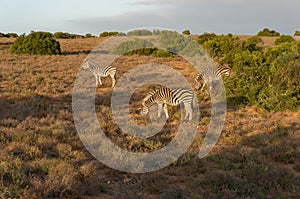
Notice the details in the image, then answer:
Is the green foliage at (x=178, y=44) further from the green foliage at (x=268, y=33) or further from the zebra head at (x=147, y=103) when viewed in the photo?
the green foliage at (x=268, y=33)

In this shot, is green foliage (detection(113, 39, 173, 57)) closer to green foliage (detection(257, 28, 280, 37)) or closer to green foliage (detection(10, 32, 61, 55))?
green foliage (detection(10, 32, 61, 55))

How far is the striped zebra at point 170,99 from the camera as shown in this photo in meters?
12.8

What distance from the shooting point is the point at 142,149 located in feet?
30.0

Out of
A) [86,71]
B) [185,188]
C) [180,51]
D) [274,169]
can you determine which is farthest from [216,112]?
[180,51]

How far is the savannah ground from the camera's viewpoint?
252 inches

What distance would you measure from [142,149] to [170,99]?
14.0ft

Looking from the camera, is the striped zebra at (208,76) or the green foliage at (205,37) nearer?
the striped zebra at (208,76)

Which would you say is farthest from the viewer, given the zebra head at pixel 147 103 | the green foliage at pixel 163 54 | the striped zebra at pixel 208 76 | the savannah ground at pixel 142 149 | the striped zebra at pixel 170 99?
the green foliage at pixel 163 54

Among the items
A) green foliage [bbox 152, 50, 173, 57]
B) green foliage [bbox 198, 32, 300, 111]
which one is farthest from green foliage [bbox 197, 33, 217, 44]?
green foliage [bbox 198, 32, 300, 111]

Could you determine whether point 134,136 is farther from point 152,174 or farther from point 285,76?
point 285,76

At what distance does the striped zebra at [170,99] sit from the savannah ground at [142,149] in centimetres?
55

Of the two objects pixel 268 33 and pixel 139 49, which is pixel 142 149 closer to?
pixel 139 49

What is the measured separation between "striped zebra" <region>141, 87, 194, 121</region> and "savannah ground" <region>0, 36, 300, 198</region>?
0.55 meters

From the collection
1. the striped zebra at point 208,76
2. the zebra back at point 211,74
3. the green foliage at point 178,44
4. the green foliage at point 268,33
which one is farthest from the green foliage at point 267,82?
the green foliage at point 268,33
